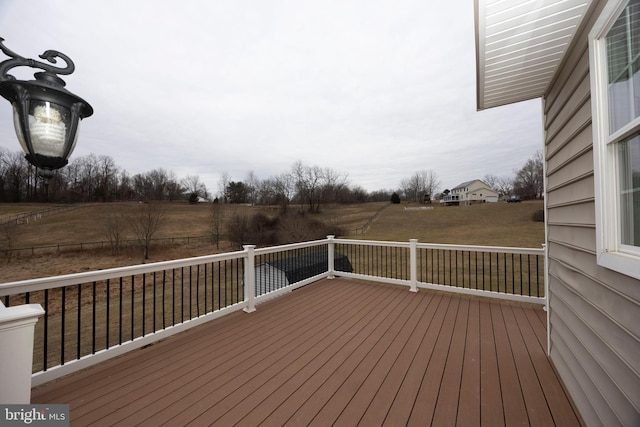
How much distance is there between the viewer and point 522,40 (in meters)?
1.68

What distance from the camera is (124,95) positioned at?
7.41 meters

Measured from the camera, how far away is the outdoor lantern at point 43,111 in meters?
1.48

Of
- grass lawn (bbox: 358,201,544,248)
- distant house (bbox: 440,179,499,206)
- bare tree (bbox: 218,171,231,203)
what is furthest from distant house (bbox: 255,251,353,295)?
distant house (bbox: 440,179,499,206)

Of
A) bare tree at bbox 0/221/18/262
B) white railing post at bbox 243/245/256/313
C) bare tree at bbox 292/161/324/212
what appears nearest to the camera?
white railing post at bbox 243/245/256/313

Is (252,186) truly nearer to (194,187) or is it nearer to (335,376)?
(194,187)

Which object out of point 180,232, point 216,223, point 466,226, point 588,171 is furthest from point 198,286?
point 466,226

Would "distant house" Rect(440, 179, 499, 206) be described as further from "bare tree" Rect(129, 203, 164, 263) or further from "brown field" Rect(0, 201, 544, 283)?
"bare tree" Rect(129, 203, 164, 263)

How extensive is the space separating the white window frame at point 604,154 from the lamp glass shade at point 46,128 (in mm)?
3141

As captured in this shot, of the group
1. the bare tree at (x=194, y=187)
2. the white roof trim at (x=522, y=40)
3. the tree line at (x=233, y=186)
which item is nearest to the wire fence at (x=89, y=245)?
the tree line at (x=233, y=186)

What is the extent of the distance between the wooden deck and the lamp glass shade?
1773 mm

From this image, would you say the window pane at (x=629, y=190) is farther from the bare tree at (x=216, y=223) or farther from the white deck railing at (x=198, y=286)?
the bare tree at (x=216, y=223)

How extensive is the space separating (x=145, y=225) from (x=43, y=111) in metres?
21.8

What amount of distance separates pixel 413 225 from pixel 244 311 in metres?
27.4

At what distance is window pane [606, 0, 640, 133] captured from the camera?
A: 1.00 m
